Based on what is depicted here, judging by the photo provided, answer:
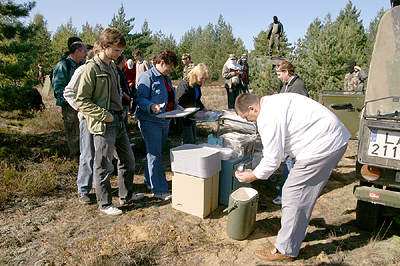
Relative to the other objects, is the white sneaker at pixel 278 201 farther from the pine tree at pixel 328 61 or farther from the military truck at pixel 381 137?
the pine tree at pixel 328 61

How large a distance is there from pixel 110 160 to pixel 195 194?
1.10 metres

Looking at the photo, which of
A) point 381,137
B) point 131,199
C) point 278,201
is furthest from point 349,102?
point 131,199

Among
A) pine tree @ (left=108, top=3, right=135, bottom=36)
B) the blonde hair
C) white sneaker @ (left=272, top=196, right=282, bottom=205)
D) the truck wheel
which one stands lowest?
white sneaker @ (left=272, top=196, right=282, bottom=205)

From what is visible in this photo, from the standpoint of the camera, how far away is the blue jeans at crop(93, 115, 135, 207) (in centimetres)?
317

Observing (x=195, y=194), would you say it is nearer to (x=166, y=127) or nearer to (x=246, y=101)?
(x=166, y=127)

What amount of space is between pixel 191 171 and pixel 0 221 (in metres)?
2.31

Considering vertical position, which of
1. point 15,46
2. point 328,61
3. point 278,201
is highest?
point 328,61

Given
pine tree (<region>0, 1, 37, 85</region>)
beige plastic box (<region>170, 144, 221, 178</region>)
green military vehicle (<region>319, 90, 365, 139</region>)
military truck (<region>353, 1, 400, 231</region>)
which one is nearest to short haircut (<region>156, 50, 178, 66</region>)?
beige plastic box (<region>170, 144, 221, 178</region>)

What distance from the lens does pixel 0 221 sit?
10.6 ft

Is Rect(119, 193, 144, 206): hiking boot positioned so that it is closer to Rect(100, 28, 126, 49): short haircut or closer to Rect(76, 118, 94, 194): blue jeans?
Rect(76, 118, 94, 194): blue jeans

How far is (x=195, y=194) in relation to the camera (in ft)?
11.1

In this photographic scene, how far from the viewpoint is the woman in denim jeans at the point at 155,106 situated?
3.60 meters

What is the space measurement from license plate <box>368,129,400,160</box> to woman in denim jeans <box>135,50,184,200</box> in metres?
2.34

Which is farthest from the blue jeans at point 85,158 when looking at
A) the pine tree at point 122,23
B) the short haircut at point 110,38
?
the pine tree at point 122,23
